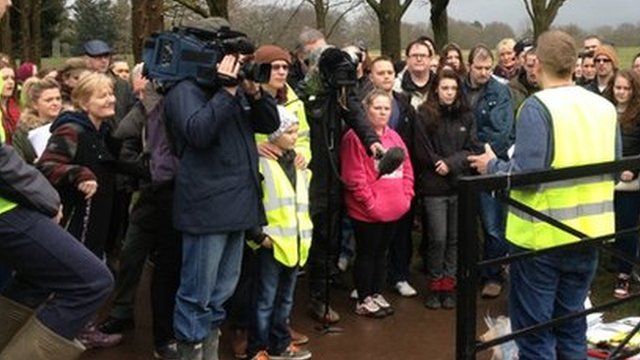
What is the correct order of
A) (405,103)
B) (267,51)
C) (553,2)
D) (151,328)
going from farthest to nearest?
(553,2) < (405,103) < (151,328) < (267,51)

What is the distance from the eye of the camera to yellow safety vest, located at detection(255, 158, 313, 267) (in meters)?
4.46

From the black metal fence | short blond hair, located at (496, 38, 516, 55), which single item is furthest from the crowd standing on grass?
short blond hair, located at (496, 38, 516, 55)

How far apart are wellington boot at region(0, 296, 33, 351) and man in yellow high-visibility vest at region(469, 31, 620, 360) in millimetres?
2246

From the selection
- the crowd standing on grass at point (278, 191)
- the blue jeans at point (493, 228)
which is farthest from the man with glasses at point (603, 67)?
the blue jeans at point (493, 228)

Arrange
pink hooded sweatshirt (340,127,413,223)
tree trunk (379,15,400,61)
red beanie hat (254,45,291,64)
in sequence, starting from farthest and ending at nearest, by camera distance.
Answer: tree trunk (379,15,400,61) → pink hooded sweatshirt (340,127,413,223) → red beanie hat (254,45,291,64)

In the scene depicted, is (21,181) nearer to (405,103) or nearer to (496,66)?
(405,103)

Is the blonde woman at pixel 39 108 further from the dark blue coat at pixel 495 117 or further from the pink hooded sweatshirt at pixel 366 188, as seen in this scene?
the dark blue coat at pixel 495 117

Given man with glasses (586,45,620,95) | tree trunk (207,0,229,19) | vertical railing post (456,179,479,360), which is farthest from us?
tree trunk (207,0,229,19)

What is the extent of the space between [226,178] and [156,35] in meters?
0.81

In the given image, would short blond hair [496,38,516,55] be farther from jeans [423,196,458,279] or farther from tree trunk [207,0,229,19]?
tree trunk [207,0,229,19]

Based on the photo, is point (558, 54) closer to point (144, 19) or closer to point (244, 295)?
point (244, 295)

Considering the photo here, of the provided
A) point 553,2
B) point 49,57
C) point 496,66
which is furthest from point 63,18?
point 496,66

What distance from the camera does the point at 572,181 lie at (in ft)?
11.7

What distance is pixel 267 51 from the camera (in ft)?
15.2
